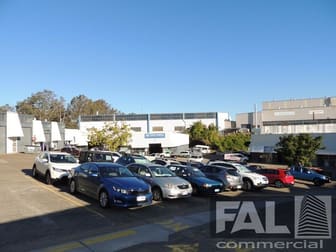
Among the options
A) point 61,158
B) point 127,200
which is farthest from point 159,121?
point 127,200

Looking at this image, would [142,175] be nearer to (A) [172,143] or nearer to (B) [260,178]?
(B) [260,178]

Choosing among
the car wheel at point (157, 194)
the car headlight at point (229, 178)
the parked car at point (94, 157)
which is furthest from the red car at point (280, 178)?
the car wheel at point (157, 194)

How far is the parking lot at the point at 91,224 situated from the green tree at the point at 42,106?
107630 millimetres

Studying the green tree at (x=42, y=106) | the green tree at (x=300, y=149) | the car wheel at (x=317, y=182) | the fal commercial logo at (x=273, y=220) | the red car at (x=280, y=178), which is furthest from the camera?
the green tree at (x=42, y=106)

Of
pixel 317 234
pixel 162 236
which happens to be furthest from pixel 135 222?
pixel 317 234

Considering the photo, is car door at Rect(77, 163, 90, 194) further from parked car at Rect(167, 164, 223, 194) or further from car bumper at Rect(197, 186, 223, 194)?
car bumper at Rect(197, 186, 223, 194)

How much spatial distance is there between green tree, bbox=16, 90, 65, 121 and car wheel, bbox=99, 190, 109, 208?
110 metres

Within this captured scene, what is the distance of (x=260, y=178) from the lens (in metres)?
21.0

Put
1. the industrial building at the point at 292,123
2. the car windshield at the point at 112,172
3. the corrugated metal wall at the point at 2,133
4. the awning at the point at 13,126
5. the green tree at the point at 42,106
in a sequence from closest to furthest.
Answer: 1. the car windshield at the point at 112,172
2. the industrial building at the point at 292,123
3. the corrugated metal wall at the point at 2,133
4. the awning at the point at 13,126
5. the green tree at the point at 42,106

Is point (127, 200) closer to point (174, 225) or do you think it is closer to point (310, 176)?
point (174, 225)

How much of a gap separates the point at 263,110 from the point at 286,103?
23.1ft

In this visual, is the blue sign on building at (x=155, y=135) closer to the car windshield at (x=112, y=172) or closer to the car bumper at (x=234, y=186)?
the car bumper at (x=234, y=186)

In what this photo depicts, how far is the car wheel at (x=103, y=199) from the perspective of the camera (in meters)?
12.0

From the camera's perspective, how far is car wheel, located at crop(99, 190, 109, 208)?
12000mm
